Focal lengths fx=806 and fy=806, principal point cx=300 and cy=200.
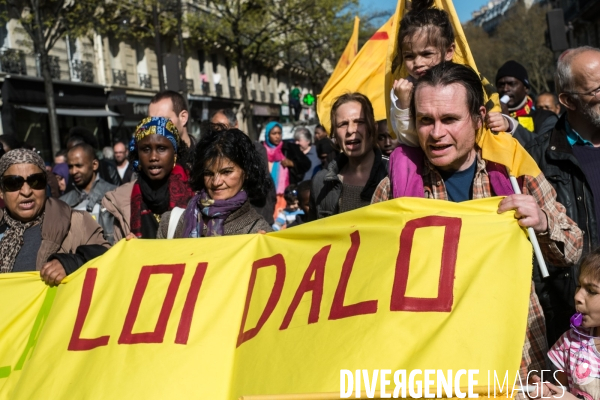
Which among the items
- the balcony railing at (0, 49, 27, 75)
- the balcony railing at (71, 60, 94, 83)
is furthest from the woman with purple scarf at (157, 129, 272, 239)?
the balcony railing at (71, 60, 94, 83)

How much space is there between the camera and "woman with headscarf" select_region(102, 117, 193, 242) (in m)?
4.73

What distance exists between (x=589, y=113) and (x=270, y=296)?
6.02 ft

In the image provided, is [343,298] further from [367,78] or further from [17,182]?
[367,78]

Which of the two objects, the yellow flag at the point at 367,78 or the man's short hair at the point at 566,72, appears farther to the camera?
the yellow flag at the point at 367,78

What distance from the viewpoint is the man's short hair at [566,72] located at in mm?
4027

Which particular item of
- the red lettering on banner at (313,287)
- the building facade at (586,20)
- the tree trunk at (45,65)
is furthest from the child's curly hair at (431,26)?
the building facade at (586,20)

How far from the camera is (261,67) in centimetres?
5356

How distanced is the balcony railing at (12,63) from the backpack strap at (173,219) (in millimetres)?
22441

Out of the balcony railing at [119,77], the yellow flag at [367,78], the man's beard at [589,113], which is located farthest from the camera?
the balcony railing at [119,77]

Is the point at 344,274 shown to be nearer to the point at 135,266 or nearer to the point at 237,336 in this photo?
the point at 237,336

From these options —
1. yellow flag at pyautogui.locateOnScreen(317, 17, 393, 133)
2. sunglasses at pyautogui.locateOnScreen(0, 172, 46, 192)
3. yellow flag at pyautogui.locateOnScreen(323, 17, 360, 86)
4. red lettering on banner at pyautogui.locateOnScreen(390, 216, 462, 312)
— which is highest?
yellow flag at pyautogui.locateOnScreen(323, 17, 360, 86)

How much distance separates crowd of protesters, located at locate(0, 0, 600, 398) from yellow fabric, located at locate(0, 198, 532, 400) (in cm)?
17

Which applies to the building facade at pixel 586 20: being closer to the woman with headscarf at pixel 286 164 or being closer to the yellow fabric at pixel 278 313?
the woman with headscarf at pixel 286 164

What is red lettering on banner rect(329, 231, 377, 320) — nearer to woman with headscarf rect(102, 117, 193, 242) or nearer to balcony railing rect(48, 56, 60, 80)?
woman with headscarf rect(102, 117, 193, 242)
